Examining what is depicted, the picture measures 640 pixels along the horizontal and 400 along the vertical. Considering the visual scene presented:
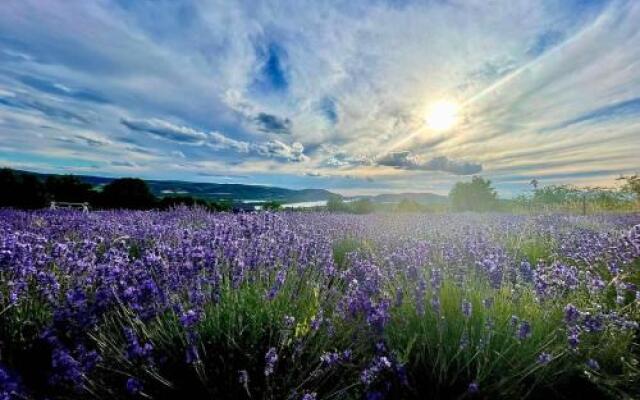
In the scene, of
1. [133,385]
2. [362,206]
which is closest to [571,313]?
[133,385]

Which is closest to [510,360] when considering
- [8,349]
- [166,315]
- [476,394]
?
[476,394]

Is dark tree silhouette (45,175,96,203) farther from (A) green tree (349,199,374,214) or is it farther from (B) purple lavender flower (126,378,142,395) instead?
(B) purple lavender flower (126,378,142,395)

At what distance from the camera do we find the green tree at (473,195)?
1745 centimetres

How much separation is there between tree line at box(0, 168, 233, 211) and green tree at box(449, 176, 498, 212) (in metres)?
11.1

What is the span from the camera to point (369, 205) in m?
13.4

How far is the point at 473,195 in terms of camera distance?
17.8 metres

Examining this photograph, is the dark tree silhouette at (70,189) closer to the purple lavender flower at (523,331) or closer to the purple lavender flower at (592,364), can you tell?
the purple lavender flower at (523,331)

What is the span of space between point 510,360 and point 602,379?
529mm

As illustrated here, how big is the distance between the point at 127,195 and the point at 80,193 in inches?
63.2

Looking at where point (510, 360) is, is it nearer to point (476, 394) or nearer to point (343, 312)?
point (476, 394)

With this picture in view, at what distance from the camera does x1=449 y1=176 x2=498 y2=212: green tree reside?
57.2ft

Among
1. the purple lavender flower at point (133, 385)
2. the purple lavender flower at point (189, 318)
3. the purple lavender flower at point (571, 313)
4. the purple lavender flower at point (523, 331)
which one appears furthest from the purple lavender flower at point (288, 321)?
the purple lavender flower at point (571, 313)

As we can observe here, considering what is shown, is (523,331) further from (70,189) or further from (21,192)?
(70,189)

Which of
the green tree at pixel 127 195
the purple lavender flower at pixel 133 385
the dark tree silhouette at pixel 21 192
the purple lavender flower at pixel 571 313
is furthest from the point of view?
the green tree at pixel 127 195
